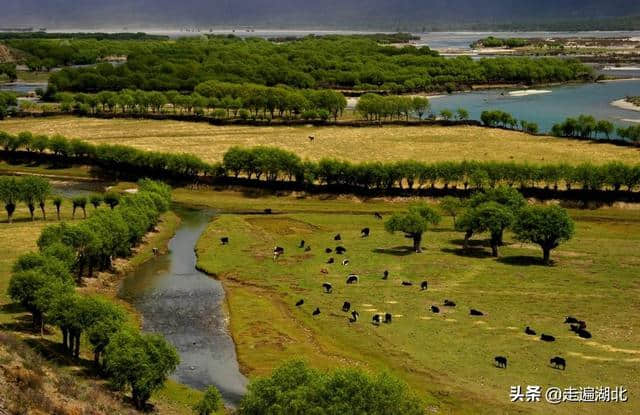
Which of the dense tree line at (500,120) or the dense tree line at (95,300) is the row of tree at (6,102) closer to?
the dense tree line at (95,300)

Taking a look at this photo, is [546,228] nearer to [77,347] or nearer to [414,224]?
[414,224]

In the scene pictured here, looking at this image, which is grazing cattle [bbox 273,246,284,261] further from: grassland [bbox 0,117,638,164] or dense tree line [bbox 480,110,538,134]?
dense tree line [bbox 480,110,538,134]

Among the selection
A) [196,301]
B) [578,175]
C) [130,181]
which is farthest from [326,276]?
[130,181]

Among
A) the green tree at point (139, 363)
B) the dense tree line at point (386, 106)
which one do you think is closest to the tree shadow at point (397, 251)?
the green tree at point (139, 363)

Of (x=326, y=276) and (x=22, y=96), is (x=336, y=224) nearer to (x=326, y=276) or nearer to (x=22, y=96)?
(x=326, y=276)

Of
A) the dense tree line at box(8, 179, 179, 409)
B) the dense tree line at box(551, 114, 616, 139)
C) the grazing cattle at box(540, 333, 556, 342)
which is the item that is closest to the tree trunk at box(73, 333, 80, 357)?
the dense tree line at box(8, 179, 179, 409)

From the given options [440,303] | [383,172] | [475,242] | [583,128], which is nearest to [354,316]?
[440,303]
